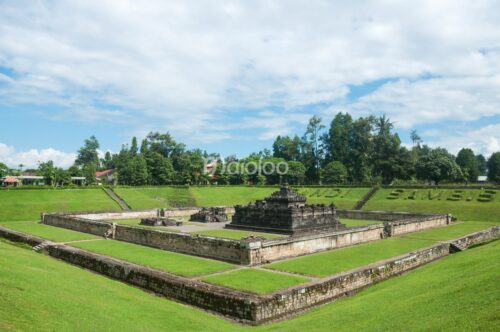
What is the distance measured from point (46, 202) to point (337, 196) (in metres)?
30.4

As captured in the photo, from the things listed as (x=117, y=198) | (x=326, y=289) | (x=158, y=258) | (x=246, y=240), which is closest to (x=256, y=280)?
(x=326, y=289)

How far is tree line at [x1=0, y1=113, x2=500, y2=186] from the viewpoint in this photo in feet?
198

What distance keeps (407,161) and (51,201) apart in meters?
48.0

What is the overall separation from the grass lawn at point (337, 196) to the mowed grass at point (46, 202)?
21.6 meters

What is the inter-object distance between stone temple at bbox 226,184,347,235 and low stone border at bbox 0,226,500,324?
30.1ft

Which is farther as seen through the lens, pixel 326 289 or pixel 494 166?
pixel 494 166

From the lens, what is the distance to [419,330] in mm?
6523

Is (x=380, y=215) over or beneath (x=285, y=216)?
beneath

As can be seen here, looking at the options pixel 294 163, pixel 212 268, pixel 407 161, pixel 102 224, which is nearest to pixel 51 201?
pixel 102 224

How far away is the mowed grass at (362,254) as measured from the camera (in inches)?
607

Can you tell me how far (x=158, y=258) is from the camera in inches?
685

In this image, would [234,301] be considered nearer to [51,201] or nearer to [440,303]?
[440,303]

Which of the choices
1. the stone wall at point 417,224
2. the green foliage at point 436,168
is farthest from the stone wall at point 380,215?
the green foliage at point 436,168

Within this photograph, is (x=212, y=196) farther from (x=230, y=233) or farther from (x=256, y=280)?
(x=256, y=280)
